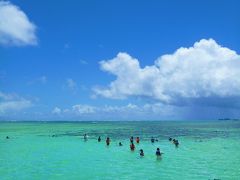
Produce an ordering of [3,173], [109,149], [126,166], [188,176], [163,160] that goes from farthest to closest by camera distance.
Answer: [109,149]
[163,160]
[126,166]
[3,173]
[188,176]

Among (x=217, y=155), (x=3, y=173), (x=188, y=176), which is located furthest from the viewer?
(x=217, y=155)

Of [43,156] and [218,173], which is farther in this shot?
[43,156]

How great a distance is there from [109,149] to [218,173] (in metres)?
24.2

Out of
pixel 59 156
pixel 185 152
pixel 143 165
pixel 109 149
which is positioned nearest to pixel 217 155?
pixel 185 152

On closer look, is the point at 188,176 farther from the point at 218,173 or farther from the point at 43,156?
the point at 43,156

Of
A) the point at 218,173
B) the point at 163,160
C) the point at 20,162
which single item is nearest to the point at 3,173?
the point at 20,162

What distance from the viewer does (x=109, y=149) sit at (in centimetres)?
5766

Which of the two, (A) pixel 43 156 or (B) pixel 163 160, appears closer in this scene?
(B) pixel 163 160

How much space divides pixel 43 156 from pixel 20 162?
5372mm

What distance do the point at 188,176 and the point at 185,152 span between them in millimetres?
17741

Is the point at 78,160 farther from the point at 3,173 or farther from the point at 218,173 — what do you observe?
the point at 218,173

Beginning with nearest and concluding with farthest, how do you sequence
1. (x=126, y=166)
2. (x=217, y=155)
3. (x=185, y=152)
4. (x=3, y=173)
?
(x=3, y=173), (x=126, y=166), (x=217, y=155), (x=185, y=152)

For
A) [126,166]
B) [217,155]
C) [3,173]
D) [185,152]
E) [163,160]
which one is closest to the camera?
[3,173]

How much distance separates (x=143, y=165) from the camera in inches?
1638
